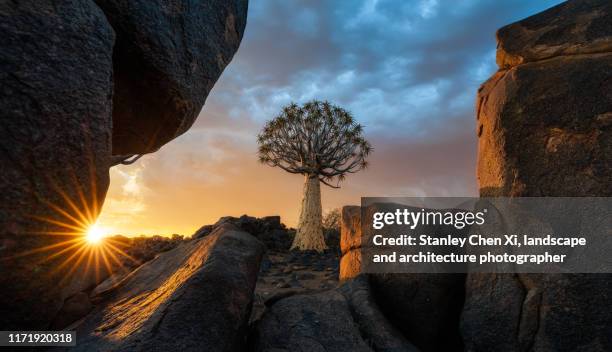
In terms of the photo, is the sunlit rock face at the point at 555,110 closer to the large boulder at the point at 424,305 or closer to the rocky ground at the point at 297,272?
the large boulder at the point at 424,305

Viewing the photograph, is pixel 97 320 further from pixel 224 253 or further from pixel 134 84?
pixel 134 84

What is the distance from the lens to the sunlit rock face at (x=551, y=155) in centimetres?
445

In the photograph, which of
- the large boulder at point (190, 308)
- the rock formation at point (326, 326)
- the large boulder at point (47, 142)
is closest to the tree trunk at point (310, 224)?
the rock formation at point (326, 326)

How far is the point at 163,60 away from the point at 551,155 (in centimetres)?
503

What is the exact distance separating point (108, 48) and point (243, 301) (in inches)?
117

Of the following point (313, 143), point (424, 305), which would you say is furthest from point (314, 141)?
point (424, 305)

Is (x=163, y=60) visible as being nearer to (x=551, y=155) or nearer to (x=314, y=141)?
(x=551, y=155)

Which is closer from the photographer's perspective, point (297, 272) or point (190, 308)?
point (190, 308)

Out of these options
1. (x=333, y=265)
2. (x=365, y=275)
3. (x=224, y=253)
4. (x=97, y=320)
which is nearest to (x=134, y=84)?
(x=224, y=253)

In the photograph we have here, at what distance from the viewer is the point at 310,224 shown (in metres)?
22.5

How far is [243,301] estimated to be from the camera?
Answer: 13.4 feet

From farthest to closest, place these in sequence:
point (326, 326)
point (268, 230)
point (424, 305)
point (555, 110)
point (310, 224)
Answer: point (268, 230) < point (310, 224) < point (424, 305) < point (555, 110) < point (326, 326)

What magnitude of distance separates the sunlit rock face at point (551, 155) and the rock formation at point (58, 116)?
4583 mm

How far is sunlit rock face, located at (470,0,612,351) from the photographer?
4445 mm
